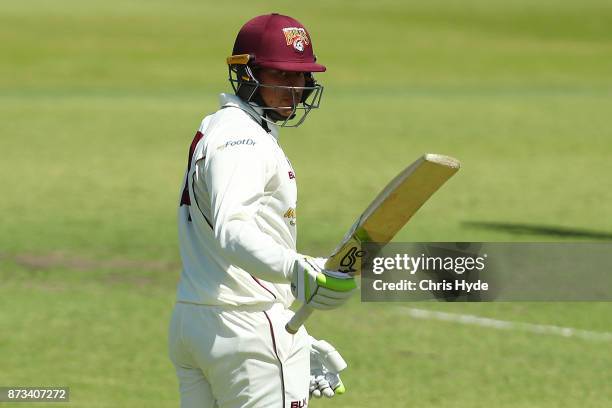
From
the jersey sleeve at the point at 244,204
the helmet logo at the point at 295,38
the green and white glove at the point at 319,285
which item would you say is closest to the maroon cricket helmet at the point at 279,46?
the helmet logo at the point at 295,38

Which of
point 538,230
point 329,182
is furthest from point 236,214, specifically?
point 329,182

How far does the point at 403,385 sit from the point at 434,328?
74.5 inches

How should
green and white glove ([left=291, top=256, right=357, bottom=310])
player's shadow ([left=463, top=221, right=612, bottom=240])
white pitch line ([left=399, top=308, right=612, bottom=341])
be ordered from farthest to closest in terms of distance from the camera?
1. player's shadow ([left=463, top=221, right=612, bottom=240])
2. white pitch line ([left=399, top=308, right=612, bottom=341])
3. green and white glove ([left=291, top=256, right=357, bottom=310])

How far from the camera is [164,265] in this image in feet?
43.3

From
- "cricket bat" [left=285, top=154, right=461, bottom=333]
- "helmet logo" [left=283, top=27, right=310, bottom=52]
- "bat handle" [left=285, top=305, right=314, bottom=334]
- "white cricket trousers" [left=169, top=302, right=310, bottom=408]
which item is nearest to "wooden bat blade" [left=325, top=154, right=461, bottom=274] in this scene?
"cricket bat" [left=285, top=154, right=461, bottom=333]

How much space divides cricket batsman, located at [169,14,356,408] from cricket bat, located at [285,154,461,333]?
0.32ft

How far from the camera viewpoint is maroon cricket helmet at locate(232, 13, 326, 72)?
4949 millimetres

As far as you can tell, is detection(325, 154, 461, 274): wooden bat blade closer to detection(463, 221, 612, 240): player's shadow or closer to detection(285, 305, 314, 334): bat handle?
detection(285, 305, 314, 334): bat handle

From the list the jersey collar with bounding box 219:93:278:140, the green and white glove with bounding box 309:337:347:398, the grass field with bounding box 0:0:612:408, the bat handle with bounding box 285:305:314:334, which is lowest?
the grass field with bounding box 0:0:612:408

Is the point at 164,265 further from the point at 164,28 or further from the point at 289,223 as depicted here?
the point at 164,28

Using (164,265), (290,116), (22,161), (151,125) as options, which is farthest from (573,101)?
(290,116)

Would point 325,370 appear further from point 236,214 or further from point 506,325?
point 506,325

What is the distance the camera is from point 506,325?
10.8m

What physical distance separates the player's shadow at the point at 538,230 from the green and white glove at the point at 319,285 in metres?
11.2
